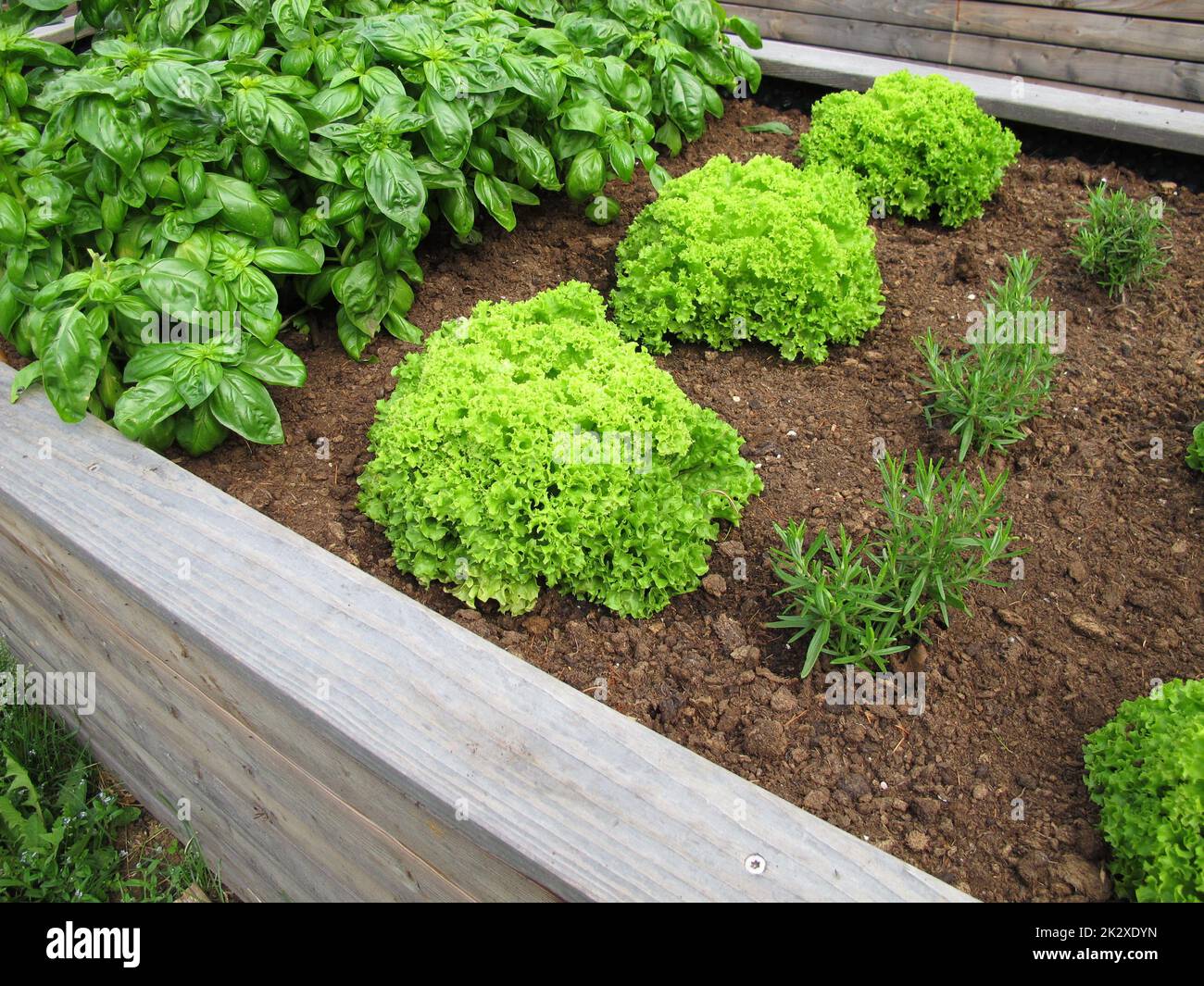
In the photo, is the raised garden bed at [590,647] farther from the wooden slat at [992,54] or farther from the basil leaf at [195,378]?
the wooden slat at [992,54]

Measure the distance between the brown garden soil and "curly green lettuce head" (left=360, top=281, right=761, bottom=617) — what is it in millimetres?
104

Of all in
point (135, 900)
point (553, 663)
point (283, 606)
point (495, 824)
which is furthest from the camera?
point (135, 900)

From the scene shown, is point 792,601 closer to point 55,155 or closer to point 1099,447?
point 1099,447

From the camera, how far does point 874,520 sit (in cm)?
285

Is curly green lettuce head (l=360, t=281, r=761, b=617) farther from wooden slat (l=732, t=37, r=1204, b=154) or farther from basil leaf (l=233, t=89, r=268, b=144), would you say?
wooden slat (l=732, t=37, r=1204, b=154)

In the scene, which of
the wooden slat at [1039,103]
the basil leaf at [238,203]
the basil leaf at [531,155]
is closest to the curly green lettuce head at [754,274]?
the basil leaf at [531,155]

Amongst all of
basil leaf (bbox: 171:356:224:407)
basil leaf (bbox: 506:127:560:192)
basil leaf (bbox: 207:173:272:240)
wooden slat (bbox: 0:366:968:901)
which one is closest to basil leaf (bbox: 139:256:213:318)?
basil leaf (bbox: 171:356:224:407)

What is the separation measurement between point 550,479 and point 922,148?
2.55 meters

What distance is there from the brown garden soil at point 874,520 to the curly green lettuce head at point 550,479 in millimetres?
104

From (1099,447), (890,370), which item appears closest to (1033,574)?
(1099,447)

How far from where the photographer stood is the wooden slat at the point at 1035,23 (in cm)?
521

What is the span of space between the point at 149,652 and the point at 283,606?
60 centimetres

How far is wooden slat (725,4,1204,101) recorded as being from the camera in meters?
5.30
